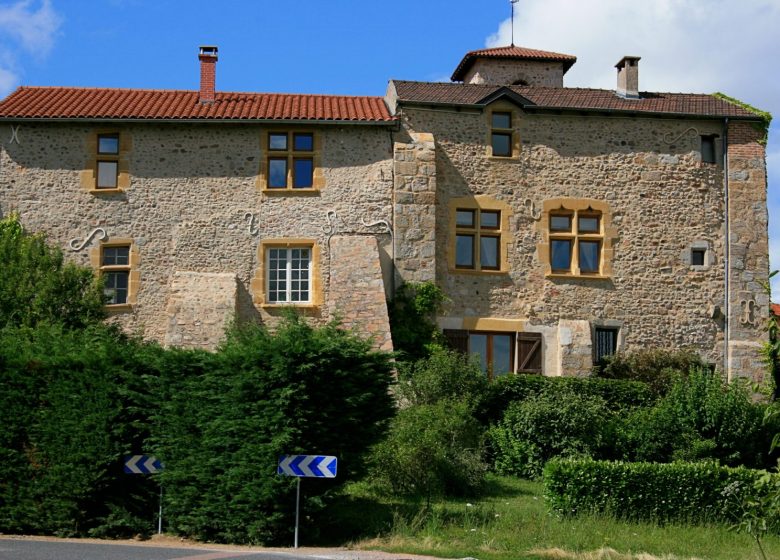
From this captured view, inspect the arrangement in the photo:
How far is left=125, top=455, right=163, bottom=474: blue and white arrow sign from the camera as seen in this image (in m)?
14.0

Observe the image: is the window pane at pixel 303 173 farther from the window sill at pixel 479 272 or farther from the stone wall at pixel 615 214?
the window sill at pixel 479 272

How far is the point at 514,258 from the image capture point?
23.6 metres

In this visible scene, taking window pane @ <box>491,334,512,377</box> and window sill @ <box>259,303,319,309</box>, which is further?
window pane @ <box>491,334,512,377</box>

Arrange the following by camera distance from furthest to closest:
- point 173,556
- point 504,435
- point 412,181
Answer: point 412,181
point 504,435
point 173,556

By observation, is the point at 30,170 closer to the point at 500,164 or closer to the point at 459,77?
the point at 500,164

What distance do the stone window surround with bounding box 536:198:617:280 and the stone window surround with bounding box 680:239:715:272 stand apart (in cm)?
172

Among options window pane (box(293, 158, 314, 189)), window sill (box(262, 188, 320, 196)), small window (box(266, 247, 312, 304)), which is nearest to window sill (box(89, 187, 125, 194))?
window sill (box(262, 188, 320, 196))

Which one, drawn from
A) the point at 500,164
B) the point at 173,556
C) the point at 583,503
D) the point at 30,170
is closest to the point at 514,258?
the point at 500,164

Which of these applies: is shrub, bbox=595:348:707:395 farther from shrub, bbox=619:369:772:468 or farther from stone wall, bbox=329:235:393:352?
stone wall, bbox=329:235:393:352

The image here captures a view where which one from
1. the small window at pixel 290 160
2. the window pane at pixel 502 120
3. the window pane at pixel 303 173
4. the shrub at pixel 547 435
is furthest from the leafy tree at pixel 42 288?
the window pane at pixel 502 120

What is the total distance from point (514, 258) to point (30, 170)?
37.0 ft

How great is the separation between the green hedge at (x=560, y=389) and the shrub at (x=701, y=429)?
184 centimetres

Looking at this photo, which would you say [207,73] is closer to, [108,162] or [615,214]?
[108,162]

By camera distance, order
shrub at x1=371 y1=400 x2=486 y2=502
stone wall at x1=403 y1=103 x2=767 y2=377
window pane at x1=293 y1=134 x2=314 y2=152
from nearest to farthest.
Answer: shrub at x1=371 y1=400 x2=486 y2=502, stone wall at x1=403 y1=103 x2=767 y2=377, window pane at x1=293 y1=134 x2=314 y2=152
